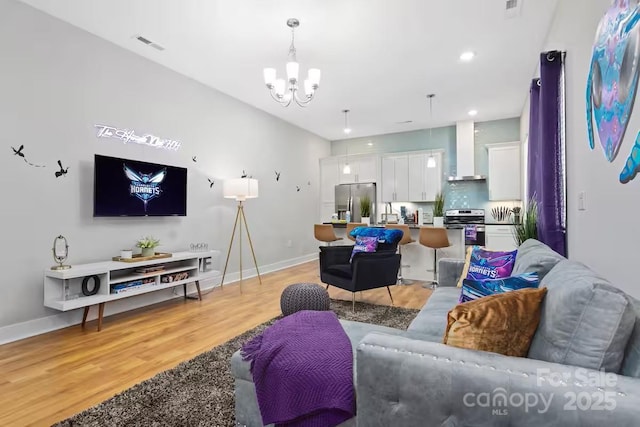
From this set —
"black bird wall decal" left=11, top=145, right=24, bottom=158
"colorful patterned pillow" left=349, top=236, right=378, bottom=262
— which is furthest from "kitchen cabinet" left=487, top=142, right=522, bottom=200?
"black bird wall decal" left=11, top=145, right=24, bottom=158

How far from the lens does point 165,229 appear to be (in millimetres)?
4254

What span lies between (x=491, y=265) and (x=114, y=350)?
123 inches

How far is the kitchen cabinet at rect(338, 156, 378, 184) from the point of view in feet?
25.5

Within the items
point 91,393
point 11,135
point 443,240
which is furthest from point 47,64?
point 443,240

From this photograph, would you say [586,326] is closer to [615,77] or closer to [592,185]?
[615,77]

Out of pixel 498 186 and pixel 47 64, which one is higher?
pixel 47 64

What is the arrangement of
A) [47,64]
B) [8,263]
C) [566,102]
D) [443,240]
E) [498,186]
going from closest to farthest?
1. [566,102]
2. [8,263]
3. [47,64]
4. [443,240]
5. [498,186]

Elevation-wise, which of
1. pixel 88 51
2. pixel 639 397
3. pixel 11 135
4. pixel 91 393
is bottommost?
pixel 91 393

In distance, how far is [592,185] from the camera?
2008mm

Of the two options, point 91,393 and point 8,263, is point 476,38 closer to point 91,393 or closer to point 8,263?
point 91,393

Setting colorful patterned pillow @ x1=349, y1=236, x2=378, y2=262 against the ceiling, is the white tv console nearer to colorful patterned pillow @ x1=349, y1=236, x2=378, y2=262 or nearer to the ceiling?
colorful patterned pillow @ x1=349, y1=236, x2=378, y2=262

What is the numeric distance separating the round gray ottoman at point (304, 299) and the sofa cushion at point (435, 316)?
33.4 inches

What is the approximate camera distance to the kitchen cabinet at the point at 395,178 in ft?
24.3

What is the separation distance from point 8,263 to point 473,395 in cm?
378
